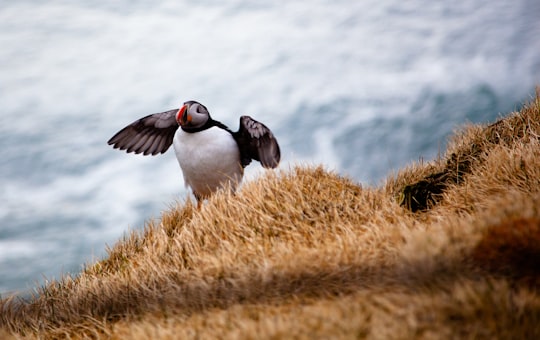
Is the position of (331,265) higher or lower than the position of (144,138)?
lower

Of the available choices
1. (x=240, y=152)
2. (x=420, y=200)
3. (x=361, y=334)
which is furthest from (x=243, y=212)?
(x=361, y=334)

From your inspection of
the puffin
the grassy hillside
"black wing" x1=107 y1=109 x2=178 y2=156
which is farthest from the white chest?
"black wing" x1=107 y1=109 x2=178 y2=156

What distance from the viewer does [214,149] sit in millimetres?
5715

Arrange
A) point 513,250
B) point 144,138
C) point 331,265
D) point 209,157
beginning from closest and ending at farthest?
point 513,250
point 331,265
point 209,157
point 144,138

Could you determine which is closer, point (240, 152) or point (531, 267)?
point (531, 267)

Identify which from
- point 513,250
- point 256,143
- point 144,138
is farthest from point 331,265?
point 144,138

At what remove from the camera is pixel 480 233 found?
10.7ft

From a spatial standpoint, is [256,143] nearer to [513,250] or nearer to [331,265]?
[331,265]

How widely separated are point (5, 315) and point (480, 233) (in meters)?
3.83

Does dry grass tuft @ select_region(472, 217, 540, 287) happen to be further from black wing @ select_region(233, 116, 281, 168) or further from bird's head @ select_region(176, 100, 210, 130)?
bird's head @ select_region(176, 100, 210, 130)

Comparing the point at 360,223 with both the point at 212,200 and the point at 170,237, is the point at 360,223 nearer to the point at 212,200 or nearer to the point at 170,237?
the point at 212,200

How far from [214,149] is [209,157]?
10 centimetres

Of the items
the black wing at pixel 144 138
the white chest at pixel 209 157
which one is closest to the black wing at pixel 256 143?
the white chest at pixel 209 157

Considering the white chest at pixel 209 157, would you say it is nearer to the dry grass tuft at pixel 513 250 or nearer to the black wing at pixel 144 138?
the black wing at pixel 144 138
